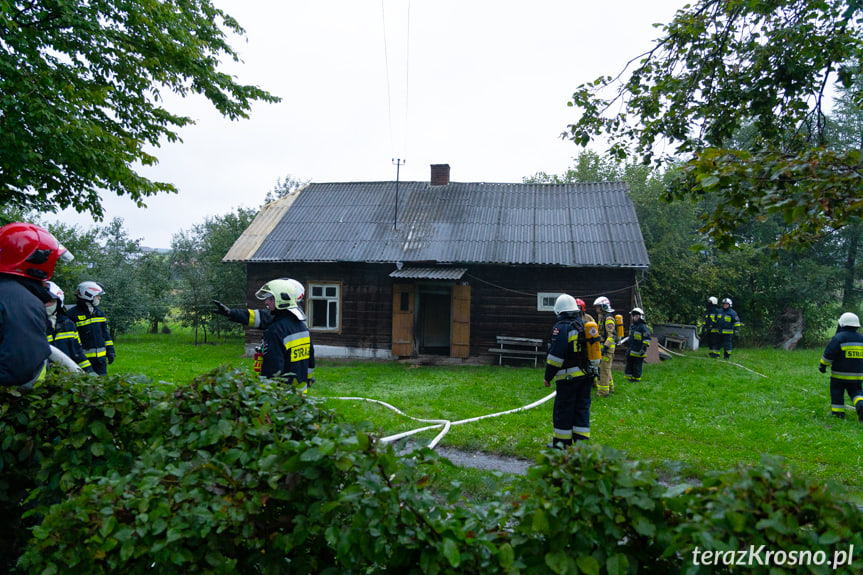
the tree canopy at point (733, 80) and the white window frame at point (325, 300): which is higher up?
the tree canopy at point (733, 80)

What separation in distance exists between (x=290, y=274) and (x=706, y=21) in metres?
12.5

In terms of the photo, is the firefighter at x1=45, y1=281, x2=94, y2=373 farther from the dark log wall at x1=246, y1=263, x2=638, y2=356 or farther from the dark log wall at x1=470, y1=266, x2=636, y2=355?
the dark log wall at x1=470, y1=266, x2=636, y2=355

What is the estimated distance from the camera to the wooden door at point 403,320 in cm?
1453

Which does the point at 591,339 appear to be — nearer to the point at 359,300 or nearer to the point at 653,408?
the point at 653,408

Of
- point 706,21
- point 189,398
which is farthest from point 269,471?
point 706,21

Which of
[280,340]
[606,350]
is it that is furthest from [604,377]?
[280,340]

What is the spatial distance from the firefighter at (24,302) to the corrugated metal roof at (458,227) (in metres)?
11.2

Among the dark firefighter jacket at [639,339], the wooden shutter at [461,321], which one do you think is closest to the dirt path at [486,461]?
the dark firefighter jacket at [639,339]

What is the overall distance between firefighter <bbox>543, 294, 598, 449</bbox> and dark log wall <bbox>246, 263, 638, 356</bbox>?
7.86 metres

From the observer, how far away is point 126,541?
184cm

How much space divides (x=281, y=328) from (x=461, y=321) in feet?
30.8

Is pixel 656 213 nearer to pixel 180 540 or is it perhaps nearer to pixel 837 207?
pixel 837 207

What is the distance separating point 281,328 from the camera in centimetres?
516

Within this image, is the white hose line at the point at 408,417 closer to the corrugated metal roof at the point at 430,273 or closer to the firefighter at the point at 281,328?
the firefighter at the point at 281,328
